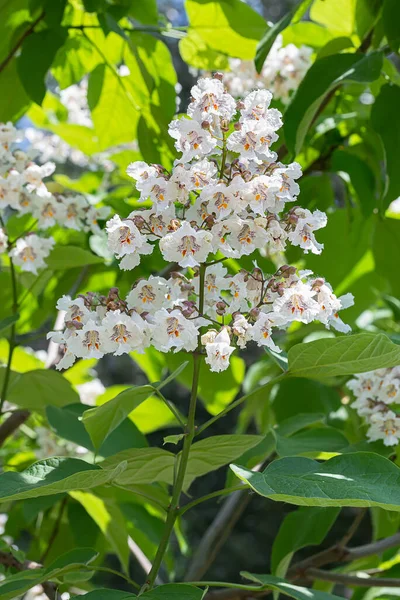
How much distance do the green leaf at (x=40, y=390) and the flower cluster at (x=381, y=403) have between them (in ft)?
1.34

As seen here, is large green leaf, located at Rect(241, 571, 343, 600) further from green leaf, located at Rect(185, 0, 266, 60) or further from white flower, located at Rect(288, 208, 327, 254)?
green leaf, located at Rect(185, 0, 266, 60)

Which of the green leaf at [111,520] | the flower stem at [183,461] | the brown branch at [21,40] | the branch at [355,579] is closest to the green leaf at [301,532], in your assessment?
the branch at [355,579]

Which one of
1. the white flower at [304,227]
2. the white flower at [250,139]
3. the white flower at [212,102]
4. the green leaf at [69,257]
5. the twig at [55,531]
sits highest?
the white flower at [212,102]

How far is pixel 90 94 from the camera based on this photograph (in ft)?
4.02

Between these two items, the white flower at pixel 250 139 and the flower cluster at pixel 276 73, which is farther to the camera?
the flower cluster at pixel 276 73

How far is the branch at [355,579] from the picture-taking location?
0.93 metres

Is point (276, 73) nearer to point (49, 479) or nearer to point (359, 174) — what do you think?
point (359, 174)

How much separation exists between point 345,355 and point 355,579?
451mm

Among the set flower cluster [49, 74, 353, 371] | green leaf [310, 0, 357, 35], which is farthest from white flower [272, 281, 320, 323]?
green leaf [310, 0, 357, 35]

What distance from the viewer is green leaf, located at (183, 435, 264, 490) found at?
0.73m

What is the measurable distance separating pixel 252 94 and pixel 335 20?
0.65 metres

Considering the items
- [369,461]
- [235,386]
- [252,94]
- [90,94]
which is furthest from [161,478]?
[90,94]

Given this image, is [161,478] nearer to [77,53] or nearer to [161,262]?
[161,262]

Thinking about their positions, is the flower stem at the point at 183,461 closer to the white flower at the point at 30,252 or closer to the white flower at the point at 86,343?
the white flower at the point at 86,343
